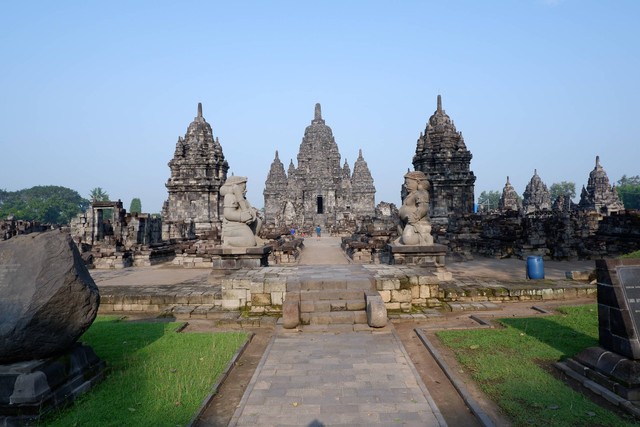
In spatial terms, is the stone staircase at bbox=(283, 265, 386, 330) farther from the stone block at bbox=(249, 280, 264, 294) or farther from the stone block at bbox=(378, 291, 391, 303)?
the stone block at bbox=(249, 280, 264, 294)

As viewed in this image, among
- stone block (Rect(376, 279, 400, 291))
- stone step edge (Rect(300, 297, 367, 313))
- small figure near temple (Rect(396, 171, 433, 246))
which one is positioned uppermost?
small figure near temple (Rect(396, 171, 433, 246))

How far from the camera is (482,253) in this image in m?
17.6

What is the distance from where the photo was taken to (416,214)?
1028 cm

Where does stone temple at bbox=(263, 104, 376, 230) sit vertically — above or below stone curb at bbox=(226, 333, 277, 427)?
above

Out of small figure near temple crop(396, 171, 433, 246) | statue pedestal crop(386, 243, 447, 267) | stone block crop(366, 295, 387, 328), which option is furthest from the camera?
A: small figure near temple crop(396, 171, 433, 246)

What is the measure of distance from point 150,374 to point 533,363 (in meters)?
4.53

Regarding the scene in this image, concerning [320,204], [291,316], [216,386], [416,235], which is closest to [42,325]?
[216,386]

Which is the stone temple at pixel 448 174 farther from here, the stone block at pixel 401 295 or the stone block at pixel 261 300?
the stone block at pixel 261 300

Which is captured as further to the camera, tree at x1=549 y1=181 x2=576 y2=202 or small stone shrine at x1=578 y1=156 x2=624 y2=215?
tree at x1=549 y1=181 x2=576 y2=202

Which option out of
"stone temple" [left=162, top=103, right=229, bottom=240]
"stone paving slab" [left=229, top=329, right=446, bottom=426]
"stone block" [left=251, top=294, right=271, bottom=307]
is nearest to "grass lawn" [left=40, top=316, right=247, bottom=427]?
"stone paving slab" [left=229, top=329, right=446, bottom=426]

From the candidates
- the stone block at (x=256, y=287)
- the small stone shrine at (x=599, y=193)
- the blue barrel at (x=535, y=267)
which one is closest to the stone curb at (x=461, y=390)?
the stone block at (x=256, y=287)

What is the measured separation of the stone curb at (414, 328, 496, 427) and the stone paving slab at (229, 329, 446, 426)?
13.0 inches

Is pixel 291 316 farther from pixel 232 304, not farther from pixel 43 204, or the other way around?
pixel 43 204

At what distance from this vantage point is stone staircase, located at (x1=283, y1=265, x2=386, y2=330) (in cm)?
661
